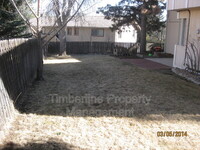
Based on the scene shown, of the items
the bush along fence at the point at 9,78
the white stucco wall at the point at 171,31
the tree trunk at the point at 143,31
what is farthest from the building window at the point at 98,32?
the bush along fence at the point at 9,78

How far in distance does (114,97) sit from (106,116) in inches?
56.9

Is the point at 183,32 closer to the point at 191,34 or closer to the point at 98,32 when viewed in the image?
the point at 191,34

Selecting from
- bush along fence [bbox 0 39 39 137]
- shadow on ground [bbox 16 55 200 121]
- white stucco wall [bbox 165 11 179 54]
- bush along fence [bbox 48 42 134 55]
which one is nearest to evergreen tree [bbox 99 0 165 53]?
white stucco wall [bbox 165 11 179 54]

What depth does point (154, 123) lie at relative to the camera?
482cm

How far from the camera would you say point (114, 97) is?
654 centimetres

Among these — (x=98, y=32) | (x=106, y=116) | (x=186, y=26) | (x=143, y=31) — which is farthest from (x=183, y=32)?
(x=98, y=32)

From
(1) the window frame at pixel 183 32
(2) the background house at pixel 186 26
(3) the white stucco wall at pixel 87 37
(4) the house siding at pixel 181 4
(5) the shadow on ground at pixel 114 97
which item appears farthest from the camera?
(3) the white stucco wall at pixel 87 37

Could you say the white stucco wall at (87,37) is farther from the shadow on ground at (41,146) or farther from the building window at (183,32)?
the shadow on ground at (41,146)

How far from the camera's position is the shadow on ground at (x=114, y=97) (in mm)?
5426

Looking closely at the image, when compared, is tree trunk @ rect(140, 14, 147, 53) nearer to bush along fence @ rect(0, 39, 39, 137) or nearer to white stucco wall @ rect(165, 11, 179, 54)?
white stucco wall @ rect(165, 11, 179, 54)

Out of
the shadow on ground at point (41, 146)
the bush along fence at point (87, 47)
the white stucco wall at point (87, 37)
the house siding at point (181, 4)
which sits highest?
the house siding at point (181, 4)

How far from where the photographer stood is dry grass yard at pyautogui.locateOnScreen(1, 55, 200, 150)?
12.9 ft

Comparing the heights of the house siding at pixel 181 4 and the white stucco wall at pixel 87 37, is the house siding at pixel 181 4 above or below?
above

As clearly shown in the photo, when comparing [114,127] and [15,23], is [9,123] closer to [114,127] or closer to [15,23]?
[114,127]
